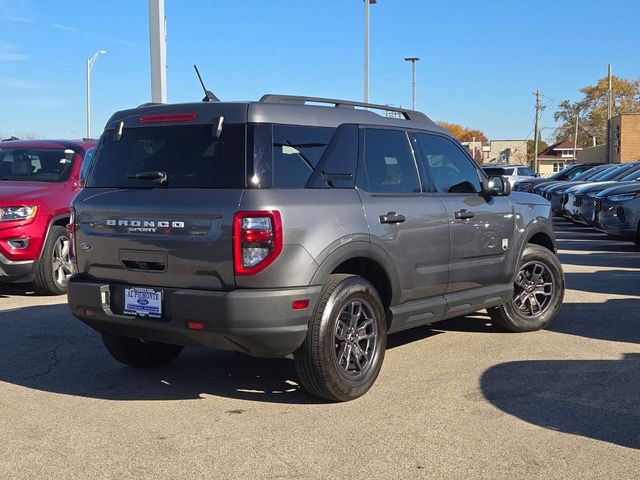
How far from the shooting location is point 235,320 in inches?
175

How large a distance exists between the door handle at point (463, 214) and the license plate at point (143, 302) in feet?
8.37

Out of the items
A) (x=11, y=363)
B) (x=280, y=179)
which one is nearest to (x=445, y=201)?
(x=280, y=179)

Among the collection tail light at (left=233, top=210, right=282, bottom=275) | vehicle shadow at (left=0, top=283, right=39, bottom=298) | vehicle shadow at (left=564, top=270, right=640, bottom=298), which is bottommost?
vehicle shadow at (left=0, top=283, right=39, bottom=298)

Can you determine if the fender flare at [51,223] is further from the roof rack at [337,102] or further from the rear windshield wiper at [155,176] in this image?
the roof rack at [337,102]

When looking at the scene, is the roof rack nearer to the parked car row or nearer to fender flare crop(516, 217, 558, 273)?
fender flare crop(516, 217, 558, 273)

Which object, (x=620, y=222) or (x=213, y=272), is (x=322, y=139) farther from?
(x=620, y=222)

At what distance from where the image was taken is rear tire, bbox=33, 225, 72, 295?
29.6ft

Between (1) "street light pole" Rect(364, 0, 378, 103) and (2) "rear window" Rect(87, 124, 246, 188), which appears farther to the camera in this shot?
(1) "street light pole" Rect(364, 0, 378, 103)

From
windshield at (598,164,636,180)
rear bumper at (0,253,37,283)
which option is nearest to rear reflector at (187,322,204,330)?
rear bumper at (0,253,37,283)

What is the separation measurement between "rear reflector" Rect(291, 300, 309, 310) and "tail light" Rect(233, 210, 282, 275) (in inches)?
12.3

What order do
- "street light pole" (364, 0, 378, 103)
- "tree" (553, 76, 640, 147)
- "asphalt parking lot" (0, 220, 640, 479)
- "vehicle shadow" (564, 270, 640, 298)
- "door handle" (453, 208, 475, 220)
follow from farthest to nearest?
"tree" (553, 76, 640, 147) → "street light pole" (364, 0, 378, 103) → "vehicle shadow" (564, 270, 640, 298) → "door handle" (453, 208, 475, 220) → "asphalt parking lot" (0, 220, 640, 479)

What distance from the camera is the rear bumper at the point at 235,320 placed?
4.45 meters

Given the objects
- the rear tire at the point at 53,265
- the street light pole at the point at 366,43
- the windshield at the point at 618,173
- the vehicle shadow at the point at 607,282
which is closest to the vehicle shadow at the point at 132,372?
the rear tire at the point at 53,265

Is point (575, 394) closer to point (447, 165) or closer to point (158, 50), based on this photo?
point (447, 165)
